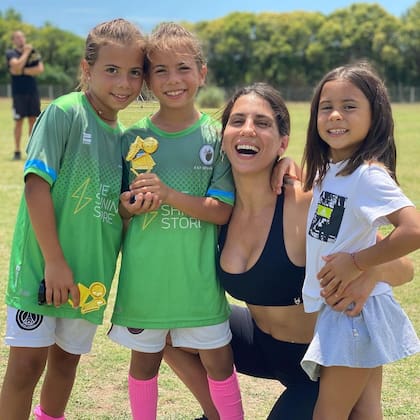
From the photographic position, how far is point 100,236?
2.74 metres

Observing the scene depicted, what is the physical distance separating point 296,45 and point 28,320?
2645 inches

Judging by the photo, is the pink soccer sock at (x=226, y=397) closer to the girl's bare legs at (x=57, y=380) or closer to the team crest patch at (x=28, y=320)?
the girl's bare legs at (x=57, y=380)

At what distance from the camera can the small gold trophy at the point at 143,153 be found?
107 inches

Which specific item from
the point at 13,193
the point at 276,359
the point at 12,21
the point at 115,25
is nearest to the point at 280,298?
the point at 276,359

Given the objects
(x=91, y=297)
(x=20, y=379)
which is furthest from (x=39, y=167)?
(x=20, y=379)

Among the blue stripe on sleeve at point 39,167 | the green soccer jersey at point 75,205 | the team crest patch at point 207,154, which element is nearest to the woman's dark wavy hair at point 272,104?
the team crest patch at point 207,154

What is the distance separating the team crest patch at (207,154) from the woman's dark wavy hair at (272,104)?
0.33 feet

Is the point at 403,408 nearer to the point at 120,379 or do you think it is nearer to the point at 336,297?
the point at 336,297

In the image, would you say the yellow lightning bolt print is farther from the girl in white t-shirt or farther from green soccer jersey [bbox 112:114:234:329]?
the girl in white t-shirt

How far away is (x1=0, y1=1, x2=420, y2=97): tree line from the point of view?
6041 cm

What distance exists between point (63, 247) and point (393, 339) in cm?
132

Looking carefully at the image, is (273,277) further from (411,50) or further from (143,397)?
(411,50)

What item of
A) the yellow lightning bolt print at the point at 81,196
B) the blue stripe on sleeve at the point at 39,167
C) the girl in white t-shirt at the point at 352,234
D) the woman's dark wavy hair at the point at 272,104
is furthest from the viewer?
the woman's dark wavy hair at the point at 272,104

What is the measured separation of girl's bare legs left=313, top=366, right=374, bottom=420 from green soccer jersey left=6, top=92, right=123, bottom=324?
954mm
